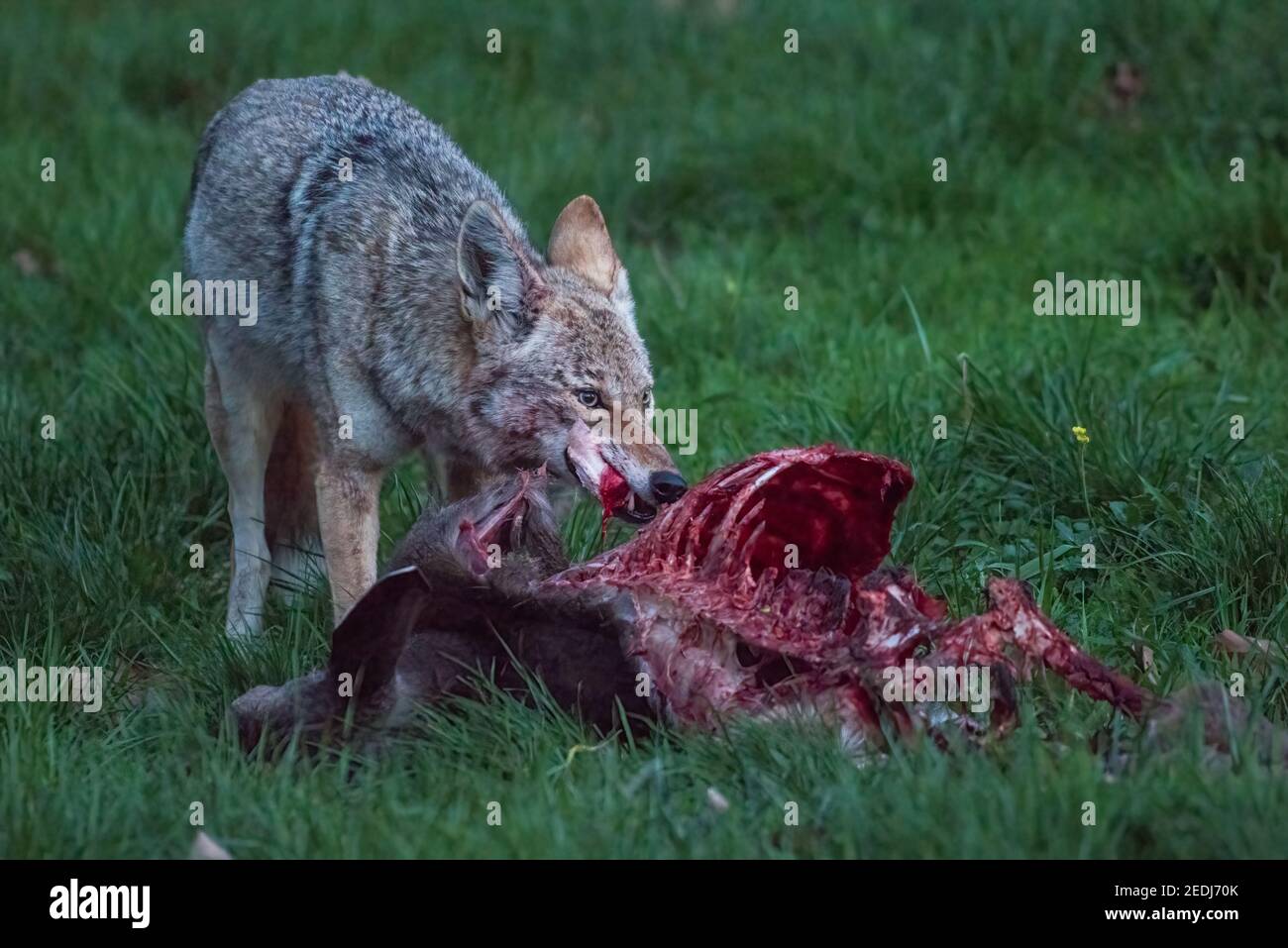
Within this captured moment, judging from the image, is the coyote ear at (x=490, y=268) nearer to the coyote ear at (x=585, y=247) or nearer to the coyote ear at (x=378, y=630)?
the coyote ear at (x=585, y=247)

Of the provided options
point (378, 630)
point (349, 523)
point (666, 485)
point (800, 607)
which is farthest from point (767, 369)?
point (378, 630)

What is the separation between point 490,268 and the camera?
193 inches

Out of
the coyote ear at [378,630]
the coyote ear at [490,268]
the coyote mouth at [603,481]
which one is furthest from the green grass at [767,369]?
the coyote ear at [490,268]

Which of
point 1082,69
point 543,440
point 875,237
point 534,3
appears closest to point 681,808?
point 543,440

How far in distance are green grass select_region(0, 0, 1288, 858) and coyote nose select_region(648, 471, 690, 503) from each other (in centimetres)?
62

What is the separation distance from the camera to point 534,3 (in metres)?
10.2

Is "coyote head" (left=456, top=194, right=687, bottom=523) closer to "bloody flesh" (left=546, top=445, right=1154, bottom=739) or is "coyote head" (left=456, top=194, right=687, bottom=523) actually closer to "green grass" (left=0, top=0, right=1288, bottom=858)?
"green grass" (left=0, top=0, right=1288, bottom=858)

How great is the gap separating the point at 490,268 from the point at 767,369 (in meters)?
2.24

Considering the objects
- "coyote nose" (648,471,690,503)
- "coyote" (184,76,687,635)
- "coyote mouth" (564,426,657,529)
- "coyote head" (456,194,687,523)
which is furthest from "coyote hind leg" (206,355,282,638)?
"coyote nose" (648,471,690,503)

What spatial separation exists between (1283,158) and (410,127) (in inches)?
171

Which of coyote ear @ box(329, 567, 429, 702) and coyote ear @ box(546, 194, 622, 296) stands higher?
coyote ear @ box(546, 194, 622, 296)

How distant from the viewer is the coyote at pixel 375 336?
4828 millimetres

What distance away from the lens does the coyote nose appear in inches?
175

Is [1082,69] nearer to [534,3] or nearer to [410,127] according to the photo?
[534,3]
